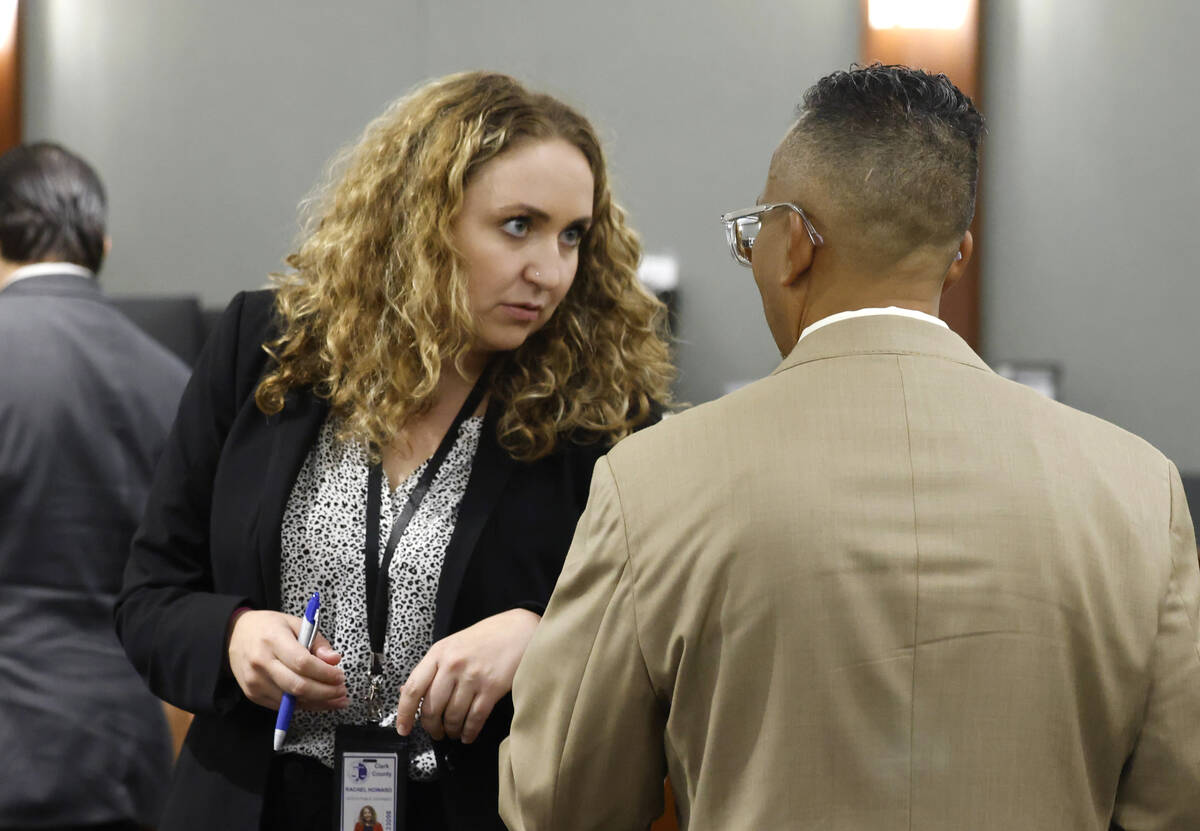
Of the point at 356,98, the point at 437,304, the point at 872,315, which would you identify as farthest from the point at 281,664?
the point at 356,98

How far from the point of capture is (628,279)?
5.60 ft

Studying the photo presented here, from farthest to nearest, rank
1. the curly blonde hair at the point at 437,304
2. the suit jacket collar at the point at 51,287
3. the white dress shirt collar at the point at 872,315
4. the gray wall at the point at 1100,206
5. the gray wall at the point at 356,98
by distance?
1. the gray wall at the point at 356,98
2. the gray wall at the point at 1100,206
3. the suit jacket collar at the point at 51,287
4. the curly blonde hair at the point at 437,304
5. the white dress shirt collar at the point at 872,315

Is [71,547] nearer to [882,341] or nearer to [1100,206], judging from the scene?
[882,341]

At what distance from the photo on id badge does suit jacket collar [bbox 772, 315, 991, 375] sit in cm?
64

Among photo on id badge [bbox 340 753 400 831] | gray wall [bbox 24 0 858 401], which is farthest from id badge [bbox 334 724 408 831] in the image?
gray wall [bbox 24 0 858 401]

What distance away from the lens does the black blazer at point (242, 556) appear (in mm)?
1414

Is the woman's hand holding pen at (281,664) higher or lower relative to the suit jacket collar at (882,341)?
lower

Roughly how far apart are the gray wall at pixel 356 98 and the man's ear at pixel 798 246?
12.2 ft

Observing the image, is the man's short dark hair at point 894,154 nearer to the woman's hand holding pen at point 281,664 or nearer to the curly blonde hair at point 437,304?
the curly blonde hair at point 437,304

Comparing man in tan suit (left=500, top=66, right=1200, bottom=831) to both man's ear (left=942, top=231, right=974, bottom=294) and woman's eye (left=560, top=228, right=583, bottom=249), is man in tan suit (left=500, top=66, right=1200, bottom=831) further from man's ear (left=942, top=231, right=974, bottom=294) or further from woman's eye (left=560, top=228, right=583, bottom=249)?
woman's eye (left=560, top=228, right=583, bottom=249)

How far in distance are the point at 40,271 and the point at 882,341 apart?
163 centimetres

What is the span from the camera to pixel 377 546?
1.45 meters

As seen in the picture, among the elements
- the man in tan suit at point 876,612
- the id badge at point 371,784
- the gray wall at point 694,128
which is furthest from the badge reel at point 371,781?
the gray wall at point 694,128

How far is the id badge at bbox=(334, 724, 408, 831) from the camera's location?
1.36 m
